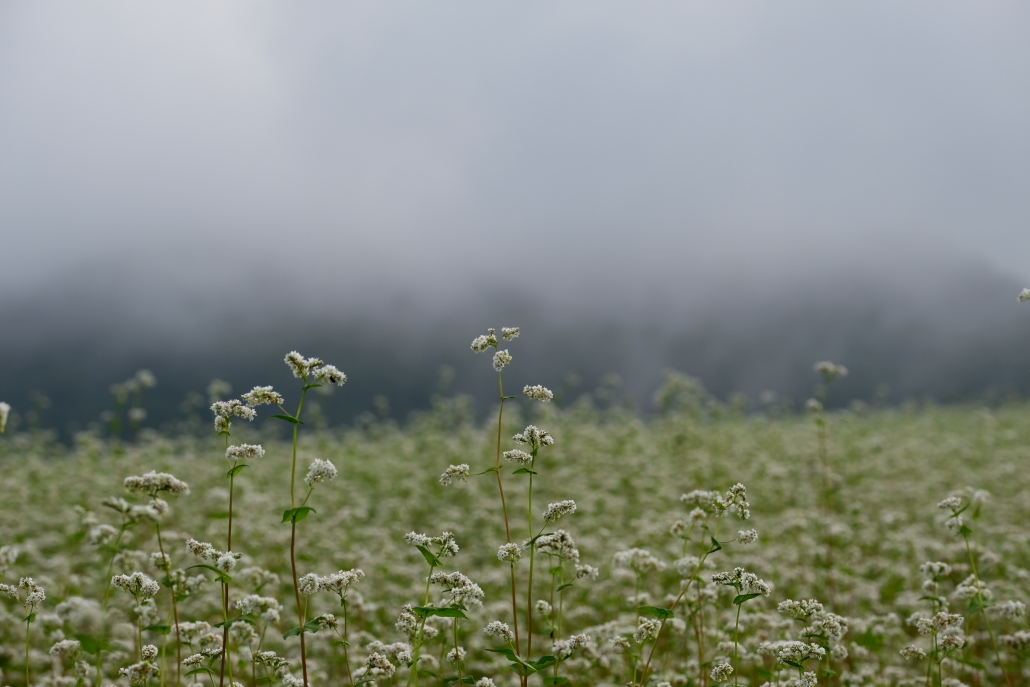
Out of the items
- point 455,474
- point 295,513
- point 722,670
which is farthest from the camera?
point 455,474

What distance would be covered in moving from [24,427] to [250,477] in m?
9.89

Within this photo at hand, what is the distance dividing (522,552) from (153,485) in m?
2.66

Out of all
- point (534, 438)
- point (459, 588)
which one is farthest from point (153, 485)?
point (534, 438)

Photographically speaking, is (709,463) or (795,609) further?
(709,463)

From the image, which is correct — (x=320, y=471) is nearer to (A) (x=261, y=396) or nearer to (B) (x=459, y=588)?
(A) (x=261, y=396)

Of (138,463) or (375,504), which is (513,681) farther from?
(138,463)

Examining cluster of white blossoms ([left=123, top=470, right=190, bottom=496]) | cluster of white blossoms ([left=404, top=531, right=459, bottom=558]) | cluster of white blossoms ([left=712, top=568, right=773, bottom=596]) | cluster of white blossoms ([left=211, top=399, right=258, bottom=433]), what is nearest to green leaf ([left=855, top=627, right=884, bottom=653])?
cluster of white blossoms ([left=712, top=568, right=773, bottom=596])

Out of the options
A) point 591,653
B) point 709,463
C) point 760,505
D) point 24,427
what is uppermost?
point 24,427

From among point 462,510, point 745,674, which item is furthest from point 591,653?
point 462,510

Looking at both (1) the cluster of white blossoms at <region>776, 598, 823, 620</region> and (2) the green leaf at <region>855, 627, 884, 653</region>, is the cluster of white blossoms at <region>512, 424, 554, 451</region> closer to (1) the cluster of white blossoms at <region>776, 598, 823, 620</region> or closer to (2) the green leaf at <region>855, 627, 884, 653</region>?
(1) the cluster of white blossoms at <region>776, 598, 823, 620</region>

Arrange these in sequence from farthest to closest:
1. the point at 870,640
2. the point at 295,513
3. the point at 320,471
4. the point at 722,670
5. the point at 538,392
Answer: the point at 870,640 < the point at 538,392 < the point at 722,670 < the point at 320,471 < the point at 295,513

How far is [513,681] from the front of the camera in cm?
700

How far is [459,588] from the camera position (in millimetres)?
4527

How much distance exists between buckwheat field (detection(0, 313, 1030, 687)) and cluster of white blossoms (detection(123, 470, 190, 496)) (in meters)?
0.01
